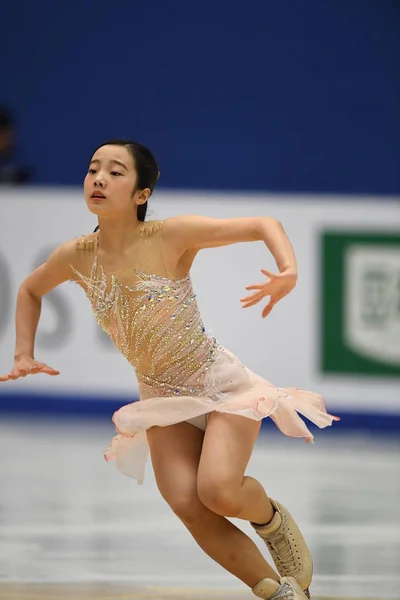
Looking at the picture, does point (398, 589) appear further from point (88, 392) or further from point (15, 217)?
point (15, 217)

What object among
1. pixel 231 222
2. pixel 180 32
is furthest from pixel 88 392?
pixel 231 222

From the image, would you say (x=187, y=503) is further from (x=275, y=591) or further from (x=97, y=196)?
(x=97, y=196)

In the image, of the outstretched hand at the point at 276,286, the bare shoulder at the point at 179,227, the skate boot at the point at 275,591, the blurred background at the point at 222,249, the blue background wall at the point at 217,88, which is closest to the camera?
the outstretched hand at the point at 276,286

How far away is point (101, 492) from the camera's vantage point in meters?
5.20

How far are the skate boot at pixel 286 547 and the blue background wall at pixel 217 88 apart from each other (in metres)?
5.28

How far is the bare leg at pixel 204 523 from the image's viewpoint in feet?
10.6

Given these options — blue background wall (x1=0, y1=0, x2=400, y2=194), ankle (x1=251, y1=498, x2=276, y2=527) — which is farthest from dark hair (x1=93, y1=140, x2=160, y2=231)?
blue background wall (x1=0, y1=0, x2=400, y2=194)

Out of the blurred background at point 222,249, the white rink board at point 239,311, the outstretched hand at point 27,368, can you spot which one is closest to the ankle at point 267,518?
the blurred background at point 222,249

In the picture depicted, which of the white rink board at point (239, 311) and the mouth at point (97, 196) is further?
the white rink board at point (239, 311)

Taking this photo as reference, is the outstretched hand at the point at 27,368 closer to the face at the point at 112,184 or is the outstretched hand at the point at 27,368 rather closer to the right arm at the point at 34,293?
the right arm at the point at 34,293

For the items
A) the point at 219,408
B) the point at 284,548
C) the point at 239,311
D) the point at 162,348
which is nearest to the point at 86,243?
the point at 162,348

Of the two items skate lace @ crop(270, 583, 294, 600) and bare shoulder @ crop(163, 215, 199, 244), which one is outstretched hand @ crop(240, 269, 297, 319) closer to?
bare shoulder @ crop(163, 215, 199, 244)

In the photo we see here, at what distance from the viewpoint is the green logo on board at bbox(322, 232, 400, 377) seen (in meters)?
6.91

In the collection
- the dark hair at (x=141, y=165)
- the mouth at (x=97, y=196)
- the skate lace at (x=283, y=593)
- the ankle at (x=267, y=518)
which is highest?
the dark hair at (x=141, y=165)
